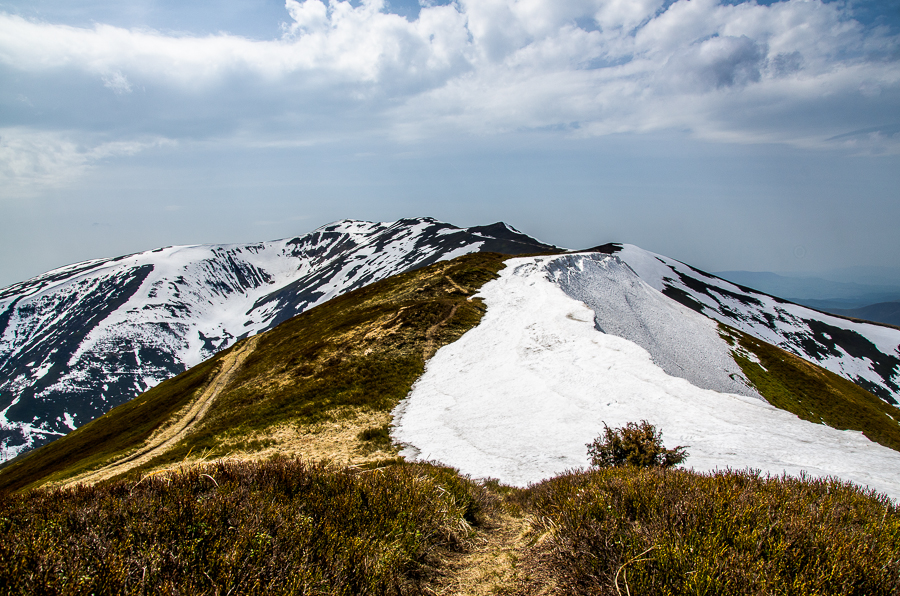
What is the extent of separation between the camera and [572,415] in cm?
1978

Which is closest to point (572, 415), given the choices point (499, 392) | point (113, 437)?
point (499, 392)

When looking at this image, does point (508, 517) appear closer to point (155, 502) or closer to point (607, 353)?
point (155, 502)

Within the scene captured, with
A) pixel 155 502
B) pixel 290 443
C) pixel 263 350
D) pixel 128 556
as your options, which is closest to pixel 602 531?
Result: pixel 128 556

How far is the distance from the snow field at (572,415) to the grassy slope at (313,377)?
3.65 m

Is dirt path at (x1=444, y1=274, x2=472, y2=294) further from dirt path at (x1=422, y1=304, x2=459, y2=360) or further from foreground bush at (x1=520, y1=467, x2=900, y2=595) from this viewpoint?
foreground bush at (x1=520, y1=467, x2=900, y2=595)

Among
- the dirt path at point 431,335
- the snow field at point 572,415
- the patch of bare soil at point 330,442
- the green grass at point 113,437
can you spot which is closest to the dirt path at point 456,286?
the dirt path at point 431,335

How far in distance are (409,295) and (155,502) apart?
153 ft

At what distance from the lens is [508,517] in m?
8.75

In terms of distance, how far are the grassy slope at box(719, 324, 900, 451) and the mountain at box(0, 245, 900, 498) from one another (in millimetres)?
331

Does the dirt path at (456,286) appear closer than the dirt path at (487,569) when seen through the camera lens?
No

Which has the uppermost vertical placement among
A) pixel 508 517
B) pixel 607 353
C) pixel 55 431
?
pixel 508 517

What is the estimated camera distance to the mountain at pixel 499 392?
1614 cm

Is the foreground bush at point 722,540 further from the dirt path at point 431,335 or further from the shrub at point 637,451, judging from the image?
the dirt path at point 431,335

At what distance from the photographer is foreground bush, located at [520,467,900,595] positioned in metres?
3.89
